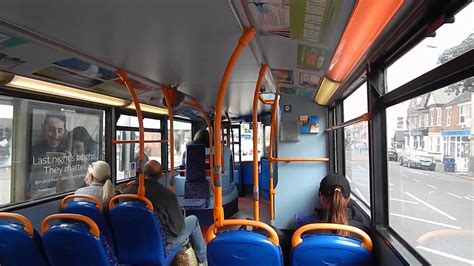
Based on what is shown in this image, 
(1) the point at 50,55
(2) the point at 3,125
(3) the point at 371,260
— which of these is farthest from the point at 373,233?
(2) the point at 3,125

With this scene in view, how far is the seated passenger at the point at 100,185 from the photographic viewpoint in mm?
3465

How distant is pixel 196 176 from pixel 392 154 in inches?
166

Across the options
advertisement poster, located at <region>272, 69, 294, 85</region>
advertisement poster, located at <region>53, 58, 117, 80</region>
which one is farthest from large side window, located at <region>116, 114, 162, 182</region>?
advertisement poster, located at <region>272, 69, 294, 85</region>

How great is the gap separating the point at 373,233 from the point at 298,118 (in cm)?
251

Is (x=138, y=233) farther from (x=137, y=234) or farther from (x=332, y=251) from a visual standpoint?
(x=332, y=251)

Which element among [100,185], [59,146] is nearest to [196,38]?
[100,185]

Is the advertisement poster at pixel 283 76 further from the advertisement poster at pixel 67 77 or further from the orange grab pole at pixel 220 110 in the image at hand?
the advertisement poster at pixel 67 77

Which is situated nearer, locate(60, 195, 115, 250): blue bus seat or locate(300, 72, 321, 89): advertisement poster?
locate(60, 195, 115, 250): blue bus seat

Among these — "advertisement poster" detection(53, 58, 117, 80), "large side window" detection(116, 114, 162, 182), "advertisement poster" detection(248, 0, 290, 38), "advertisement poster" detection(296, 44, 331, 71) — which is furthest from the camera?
"large side window" detection(116, 114, 162, 182)

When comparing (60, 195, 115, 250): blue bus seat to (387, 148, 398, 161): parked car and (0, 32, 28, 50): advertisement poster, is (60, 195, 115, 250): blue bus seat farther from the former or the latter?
(387, 148, 398, 161): parked car

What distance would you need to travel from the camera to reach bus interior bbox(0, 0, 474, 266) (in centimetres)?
139

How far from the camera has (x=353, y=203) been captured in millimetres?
3381

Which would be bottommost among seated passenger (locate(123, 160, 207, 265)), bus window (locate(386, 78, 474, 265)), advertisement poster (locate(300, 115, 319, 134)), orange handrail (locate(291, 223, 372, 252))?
seated passenger (locate(123, 160, 207, 265))

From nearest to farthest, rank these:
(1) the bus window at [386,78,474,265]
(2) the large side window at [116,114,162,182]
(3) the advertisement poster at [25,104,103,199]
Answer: (1) the bus window at [386,78,474,265] < (3) the advertisement poster at [25,104,103,199] < (2) the large side window at [116,114,162,182]
